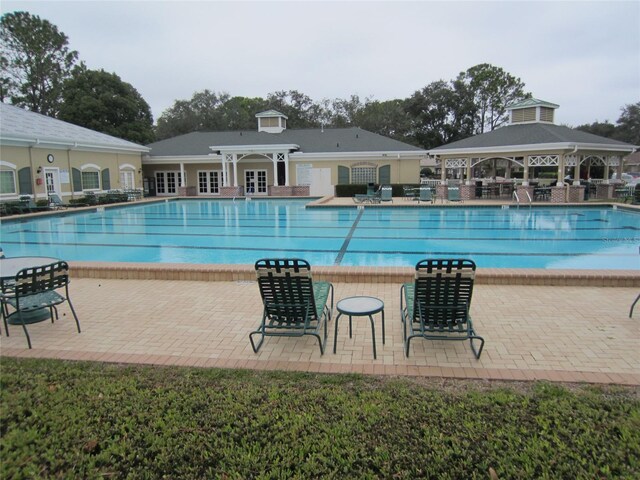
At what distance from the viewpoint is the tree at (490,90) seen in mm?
45938

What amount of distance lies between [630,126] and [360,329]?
63212 mm

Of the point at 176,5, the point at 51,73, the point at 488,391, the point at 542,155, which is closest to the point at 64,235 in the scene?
the point at 176,5

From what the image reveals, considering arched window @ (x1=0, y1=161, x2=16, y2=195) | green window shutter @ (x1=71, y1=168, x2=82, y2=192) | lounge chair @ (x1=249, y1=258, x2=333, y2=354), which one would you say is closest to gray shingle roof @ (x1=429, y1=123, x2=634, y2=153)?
green window shutter @ (x1=71, y1=168, x2=82, y2=192)

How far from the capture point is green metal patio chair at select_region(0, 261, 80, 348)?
4.98m


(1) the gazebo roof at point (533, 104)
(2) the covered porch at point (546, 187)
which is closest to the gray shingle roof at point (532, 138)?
(2) the covered porch at point (546, 187)

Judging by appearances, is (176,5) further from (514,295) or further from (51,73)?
(51,73)

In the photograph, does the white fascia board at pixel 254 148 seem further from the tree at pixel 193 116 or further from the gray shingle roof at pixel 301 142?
the tree at pixel 193 116

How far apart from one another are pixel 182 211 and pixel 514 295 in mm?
18863

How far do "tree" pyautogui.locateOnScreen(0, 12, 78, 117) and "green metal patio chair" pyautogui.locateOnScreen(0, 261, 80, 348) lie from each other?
4396 centimetres

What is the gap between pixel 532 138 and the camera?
23.9 meters

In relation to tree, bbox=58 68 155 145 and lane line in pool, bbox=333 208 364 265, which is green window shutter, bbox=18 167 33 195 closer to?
lane line in pool, bbox=333 208 364 265

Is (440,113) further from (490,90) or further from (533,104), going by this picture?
(533,104)

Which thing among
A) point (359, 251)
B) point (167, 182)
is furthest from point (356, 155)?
point (359, 251)

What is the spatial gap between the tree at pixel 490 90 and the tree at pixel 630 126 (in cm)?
1517
